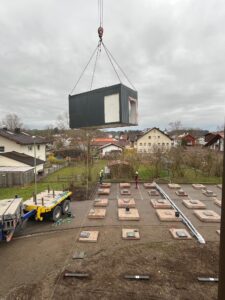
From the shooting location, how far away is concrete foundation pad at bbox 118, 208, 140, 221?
986cm

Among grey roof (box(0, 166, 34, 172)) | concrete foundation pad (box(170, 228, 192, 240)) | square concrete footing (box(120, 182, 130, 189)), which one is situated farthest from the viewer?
grey roof (box(0, 166, 34, 172))

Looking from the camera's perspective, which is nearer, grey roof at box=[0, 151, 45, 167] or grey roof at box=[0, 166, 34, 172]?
grey roof at box=[0, 166, 34, 172]

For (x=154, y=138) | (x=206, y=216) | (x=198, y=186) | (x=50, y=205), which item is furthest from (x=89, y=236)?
(x=154, y=138)

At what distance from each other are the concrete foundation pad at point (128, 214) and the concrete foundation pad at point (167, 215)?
3.40 ft

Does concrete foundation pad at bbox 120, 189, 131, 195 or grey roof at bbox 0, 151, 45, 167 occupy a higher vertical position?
grey roof at bbox 0, 151, 45, 167

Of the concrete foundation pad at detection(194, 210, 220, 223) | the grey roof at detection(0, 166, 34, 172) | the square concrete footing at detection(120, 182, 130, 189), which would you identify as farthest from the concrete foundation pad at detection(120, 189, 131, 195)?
the grey roof at detection(0, 166, 34, 172)

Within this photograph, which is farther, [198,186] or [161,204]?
[198,186]

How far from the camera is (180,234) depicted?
8062mm

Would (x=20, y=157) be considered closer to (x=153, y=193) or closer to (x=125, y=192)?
(x=125, y=192)

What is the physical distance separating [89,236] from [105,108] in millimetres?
5918

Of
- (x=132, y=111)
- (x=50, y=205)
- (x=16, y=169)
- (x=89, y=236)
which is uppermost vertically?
(x=132, y=111)

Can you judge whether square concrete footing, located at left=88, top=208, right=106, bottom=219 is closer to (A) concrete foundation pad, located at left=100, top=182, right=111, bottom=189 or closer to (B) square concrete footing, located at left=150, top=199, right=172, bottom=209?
(B) square concrete footing, located at left=150, top=199, right=172, bottom=209

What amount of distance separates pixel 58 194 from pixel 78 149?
88.1 ft

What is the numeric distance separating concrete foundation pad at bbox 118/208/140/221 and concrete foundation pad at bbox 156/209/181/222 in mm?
1035
